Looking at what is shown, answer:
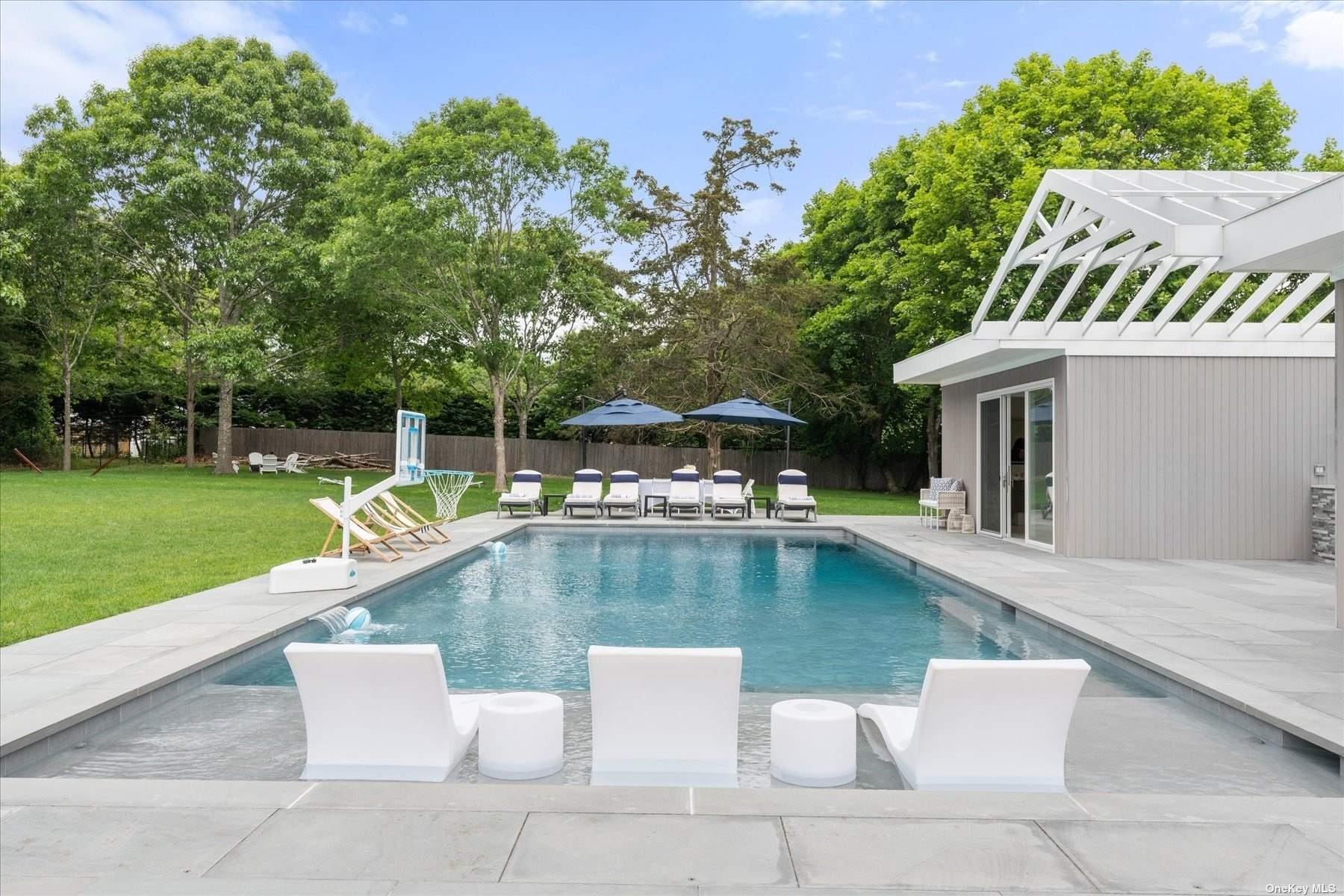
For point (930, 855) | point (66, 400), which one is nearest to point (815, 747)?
point (930, 855)

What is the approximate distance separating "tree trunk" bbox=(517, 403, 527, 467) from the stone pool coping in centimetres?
1751

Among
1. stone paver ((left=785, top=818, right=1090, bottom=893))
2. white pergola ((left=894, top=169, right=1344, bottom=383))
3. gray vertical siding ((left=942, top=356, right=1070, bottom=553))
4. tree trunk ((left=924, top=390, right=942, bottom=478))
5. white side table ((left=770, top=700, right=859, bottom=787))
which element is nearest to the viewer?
stone paver ((left=785, top=818, right=1090, bottom=893))

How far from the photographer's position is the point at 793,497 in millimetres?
16547

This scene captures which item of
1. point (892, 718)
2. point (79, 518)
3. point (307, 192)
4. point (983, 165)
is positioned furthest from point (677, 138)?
point (892, 718)

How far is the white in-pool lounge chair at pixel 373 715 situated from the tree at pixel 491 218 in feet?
52.7

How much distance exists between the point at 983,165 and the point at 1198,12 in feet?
16.2

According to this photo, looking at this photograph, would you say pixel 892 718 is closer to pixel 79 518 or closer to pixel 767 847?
pixel 767 847

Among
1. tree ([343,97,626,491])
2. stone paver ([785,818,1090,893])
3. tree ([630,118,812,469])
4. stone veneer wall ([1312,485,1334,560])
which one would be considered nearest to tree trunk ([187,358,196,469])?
tree ([343,97,626,491])

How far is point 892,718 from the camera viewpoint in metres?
4.02

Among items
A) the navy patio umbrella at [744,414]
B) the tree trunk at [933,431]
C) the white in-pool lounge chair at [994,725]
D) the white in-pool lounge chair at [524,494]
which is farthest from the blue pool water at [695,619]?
the tree trunk at [933,431]

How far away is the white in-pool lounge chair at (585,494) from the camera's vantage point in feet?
53.6

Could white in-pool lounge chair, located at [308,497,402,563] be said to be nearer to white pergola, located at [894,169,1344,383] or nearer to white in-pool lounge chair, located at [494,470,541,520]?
white in-pool lounge chair, located at [494,470,541,520]

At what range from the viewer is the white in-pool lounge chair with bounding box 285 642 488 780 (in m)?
3.48

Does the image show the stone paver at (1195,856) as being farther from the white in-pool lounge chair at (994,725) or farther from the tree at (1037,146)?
the tree at (1037,146)
